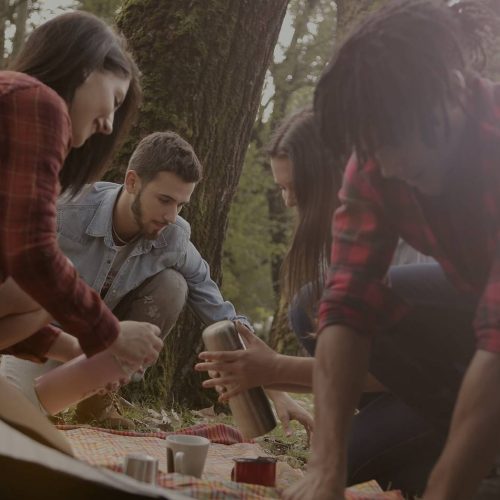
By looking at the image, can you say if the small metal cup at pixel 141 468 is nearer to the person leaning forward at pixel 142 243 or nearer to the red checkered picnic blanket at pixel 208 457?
the red checkered picnic blanket at pixel 208 457

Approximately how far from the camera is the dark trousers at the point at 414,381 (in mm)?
1555

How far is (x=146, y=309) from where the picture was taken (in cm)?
254

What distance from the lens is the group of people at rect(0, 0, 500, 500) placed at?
143 cm

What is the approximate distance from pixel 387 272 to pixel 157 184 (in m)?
1.09

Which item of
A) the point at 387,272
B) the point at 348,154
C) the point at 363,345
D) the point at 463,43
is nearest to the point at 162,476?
the point at 363,345

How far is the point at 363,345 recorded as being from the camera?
1570mm

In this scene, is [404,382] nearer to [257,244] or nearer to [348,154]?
[348,154]

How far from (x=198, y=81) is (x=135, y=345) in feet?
4.46

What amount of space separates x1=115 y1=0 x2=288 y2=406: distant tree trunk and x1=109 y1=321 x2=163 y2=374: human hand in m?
1.02

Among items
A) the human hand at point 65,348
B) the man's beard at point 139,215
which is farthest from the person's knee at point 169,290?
the human hand at point 65,348

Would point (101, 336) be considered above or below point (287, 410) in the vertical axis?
above

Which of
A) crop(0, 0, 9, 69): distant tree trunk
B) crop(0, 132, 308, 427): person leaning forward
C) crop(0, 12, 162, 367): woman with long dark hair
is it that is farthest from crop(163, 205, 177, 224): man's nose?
crop(0, 0, 9, 69): distant tree trunk

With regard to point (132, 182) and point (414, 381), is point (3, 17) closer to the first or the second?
point (132, 182)

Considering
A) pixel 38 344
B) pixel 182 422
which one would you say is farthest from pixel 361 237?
pixel 182 422
